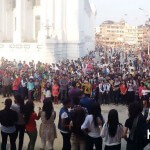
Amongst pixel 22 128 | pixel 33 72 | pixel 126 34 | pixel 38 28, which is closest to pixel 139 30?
pixel 126 34

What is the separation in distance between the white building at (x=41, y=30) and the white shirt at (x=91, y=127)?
998 inches

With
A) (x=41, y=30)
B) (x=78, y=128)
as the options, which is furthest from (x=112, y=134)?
(x=41, y=30)

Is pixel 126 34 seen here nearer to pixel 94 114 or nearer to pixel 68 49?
pixel 68 49

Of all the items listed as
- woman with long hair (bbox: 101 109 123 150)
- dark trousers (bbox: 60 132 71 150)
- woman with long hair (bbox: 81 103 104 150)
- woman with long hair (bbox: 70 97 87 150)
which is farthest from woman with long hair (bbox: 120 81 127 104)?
woman with long hair (bbox: 101 109 123 150)

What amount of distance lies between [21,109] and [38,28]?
1234 inches

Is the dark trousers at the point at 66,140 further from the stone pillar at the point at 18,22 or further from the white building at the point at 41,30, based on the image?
the stone pillar at the point at 18,22

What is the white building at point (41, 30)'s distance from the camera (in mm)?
34906

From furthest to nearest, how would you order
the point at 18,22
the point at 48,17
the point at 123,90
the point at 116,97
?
the point at 18,22 → the point at 48,17 → the point at 116,97 → the point at 123,90

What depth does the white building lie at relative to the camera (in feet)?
115

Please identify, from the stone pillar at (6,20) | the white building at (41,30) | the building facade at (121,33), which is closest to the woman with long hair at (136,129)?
the white building at (41,30)

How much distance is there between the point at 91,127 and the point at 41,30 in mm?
27998

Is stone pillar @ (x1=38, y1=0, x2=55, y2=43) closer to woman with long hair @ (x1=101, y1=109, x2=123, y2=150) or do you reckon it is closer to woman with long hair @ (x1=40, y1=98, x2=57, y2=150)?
woman with long hair @ (x1=40, y1=98, x2=57, y2=150)

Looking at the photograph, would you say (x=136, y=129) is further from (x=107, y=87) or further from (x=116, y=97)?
(x=116, y=97)

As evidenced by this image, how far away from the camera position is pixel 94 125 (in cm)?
902
